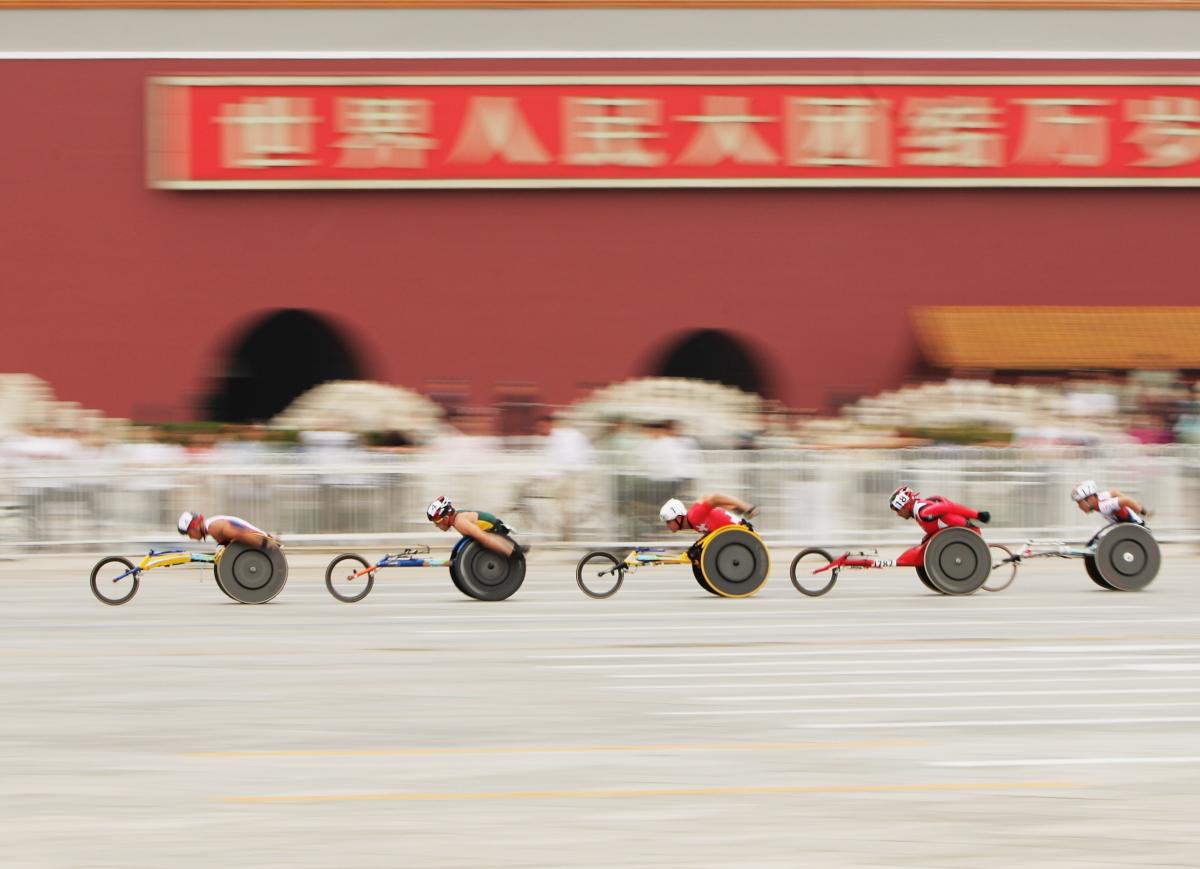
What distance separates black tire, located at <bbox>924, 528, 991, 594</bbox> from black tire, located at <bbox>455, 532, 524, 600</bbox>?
352cm

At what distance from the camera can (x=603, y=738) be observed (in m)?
8.38

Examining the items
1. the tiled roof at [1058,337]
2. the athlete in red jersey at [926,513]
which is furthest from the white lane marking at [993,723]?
the tiled roof at [1058,337]

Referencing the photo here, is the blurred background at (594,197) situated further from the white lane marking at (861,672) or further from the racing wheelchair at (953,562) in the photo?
the white lane marking at (861,672)

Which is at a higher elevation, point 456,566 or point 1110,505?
point 1110,505

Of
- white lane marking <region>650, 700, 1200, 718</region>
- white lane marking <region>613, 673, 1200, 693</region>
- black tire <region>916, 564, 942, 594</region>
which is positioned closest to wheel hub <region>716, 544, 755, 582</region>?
black tire <region>916, 564, 942, 594</region>

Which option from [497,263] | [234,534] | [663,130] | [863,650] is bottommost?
[863,650]

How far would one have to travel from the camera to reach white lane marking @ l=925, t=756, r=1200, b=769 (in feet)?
25.2

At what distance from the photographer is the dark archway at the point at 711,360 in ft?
114

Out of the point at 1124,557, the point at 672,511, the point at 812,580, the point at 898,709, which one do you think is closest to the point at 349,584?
the point at 672,511

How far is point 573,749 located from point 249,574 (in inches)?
300

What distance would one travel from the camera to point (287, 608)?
15023 mm

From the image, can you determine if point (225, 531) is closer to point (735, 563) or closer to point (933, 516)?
point (735, 563)

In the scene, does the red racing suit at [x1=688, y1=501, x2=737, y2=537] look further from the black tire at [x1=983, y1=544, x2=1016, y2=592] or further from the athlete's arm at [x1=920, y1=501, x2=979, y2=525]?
the black tire at [x1=983, y1=544, x2=1016, y2=592]

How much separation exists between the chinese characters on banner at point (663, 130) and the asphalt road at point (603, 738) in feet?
54.3
